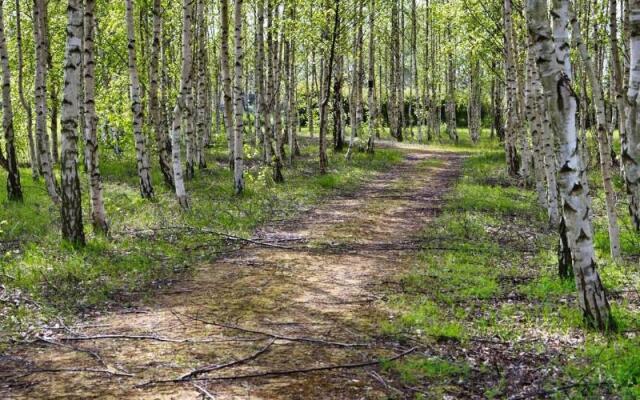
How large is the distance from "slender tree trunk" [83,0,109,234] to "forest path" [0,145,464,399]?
312cm

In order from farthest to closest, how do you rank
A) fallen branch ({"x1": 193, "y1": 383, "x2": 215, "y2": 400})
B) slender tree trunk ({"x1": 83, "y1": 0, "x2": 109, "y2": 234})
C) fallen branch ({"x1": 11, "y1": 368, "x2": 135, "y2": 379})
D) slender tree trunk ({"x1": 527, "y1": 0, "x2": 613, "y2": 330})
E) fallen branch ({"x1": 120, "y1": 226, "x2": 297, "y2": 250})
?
fallen branch ({"x1": 120, "y1": 226, "x2": 297, "y2": 250}), slender tree trunk ({"x1": 83, "y1": 0, "x2": 109, "y2": 234}), slender tree trunk ({"x1": 527, "y1": 0, "x2": 613, "y2": 330}), fallen branch ({"x1": 11, "y1": 368, "x2": 135, "y2": 379}), fallen branch ({"x1": 193, "y1": 383, "x2": 215, "y2": 400})

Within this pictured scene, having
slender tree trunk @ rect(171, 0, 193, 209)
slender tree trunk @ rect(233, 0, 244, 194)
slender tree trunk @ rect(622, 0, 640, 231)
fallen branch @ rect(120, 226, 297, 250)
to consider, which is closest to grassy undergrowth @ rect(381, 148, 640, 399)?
slender tree trunk @ rect(622, 0, 640, 231)

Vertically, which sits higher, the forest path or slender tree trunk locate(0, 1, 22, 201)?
slender tree trunk locate(0, 1, 22, 201)

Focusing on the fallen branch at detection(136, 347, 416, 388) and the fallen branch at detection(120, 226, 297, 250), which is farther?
the fallen branch at detection(120, 226, 297, 250)

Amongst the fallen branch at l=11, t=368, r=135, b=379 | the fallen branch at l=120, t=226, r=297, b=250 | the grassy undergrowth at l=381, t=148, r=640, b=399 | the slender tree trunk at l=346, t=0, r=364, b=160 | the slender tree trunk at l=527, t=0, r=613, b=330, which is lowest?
the grassy undergrowth at l=381, t=148, r=640, b=399

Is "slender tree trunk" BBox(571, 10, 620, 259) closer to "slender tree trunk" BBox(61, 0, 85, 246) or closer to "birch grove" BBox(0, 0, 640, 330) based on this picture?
"birch grove" BBox(0, 0, 640, 330)

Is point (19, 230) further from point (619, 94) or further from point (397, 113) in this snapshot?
point (397, 113)

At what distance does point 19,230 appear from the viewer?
14.8m

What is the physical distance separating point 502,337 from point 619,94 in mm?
8425

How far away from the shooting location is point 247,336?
8156 millimetres

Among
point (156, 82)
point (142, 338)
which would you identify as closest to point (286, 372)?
point (142, 338)

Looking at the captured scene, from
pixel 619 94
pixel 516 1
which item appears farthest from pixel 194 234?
pixel 516 1

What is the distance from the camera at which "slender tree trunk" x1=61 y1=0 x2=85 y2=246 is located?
1196cm

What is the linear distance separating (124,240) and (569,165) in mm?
9257
